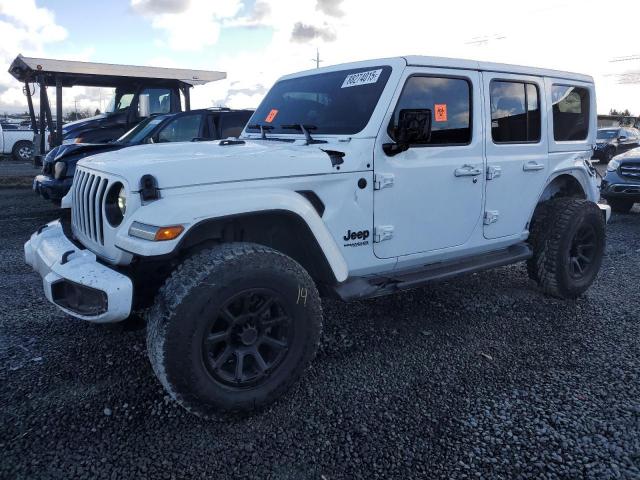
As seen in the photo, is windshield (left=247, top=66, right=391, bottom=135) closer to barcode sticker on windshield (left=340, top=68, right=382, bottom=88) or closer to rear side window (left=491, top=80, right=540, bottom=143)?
barcode sticker on windshield (left=340, top=68, right=382, bottom=88)

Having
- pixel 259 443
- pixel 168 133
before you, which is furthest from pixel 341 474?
pixel 168 133

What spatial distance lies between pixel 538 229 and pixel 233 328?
2923mm

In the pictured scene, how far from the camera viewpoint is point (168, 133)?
25.5 feet

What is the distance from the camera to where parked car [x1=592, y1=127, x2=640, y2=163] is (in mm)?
19016

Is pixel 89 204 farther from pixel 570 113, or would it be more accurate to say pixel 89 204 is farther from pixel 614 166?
pixel 614 166

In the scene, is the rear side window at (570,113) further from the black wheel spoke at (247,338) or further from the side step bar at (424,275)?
the black wheel spoke at (247,338)

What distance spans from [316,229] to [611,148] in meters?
20.2

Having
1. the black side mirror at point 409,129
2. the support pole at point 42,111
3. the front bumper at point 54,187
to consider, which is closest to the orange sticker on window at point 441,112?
the black side mirror at point 409,129

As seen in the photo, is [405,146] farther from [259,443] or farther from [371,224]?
[259,443]

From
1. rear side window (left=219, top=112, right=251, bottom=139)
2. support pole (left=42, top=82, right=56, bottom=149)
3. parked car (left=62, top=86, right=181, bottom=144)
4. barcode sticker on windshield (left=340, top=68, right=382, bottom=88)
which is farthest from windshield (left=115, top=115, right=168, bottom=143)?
barcode sticker on windshield (left=340, top=68, right=382, bottom=88)

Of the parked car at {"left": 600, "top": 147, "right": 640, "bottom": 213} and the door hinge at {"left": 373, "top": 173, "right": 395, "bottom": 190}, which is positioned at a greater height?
the door hinge at {"left": 373, "top": 173, "right": 395, "bottom": 190}

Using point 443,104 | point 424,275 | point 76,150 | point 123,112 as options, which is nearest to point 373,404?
point 424,275

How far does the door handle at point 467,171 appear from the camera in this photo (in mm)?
3449

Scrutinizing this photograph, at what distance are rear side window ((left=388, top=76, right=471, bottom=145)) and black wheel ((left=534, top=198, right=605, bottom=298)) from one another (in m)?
1.29
